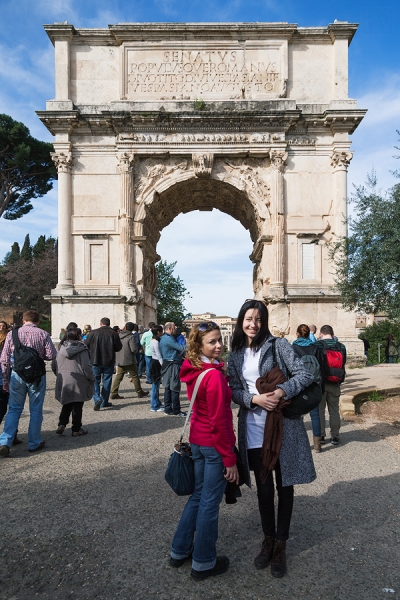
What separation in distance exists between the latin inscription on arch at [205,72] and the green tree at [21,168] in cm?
1627

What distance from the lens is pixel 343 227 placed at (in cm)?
1534

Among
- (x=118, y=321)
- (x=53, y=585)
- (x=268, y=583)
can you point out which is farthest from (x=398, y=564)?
(x=118, y=321)

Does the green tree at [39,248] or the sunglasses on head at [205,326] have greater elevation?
the green tree at [39,248]

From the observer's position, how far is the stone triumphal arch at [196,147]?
1537 centimetres

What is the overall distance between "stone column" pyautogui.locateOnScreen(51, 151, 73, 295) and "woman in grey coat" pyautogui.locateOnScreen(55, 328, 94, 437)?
9.36 metres

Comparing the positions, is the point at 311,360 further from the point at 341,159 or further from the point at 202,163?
the point at 341,159

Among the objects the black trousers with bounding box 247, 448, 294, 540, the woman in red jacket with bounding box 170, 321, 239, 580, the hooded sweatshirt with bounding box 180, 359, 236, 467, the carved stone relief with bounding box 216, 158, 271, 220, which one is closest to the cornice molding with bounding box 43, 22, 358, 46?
the carved stone relief with bounding box 216, 158, 271, 220

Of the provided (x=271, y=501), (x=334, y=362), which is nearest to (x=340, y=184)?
(x=334, y=362)

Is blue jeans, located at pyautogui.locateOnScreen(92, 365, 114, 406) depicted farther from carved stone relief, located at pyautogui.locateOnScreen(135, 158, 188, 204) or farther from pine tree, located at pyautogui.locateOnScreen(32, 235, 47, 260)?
pine tree, located at pyautogui.locateOnScreen(32, 235, 47, 260)

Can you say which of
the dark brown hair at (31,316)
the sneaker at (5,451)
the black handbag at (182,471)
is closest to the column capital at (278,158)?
the dark brown hair at (31,316)

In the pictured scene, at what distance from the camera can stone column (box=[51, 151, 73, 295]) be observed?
15477mm

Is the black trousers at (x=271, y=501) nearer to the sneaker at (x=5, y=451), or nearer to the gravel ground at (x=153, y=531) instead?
the gravel ground at (x=153, y=531)

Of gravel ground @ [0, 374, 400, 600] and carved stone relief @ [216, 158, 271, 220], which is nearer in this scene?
gravel ground @ [0, 374, 400, 600]

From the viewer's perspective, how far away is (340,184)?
15.4 meters
